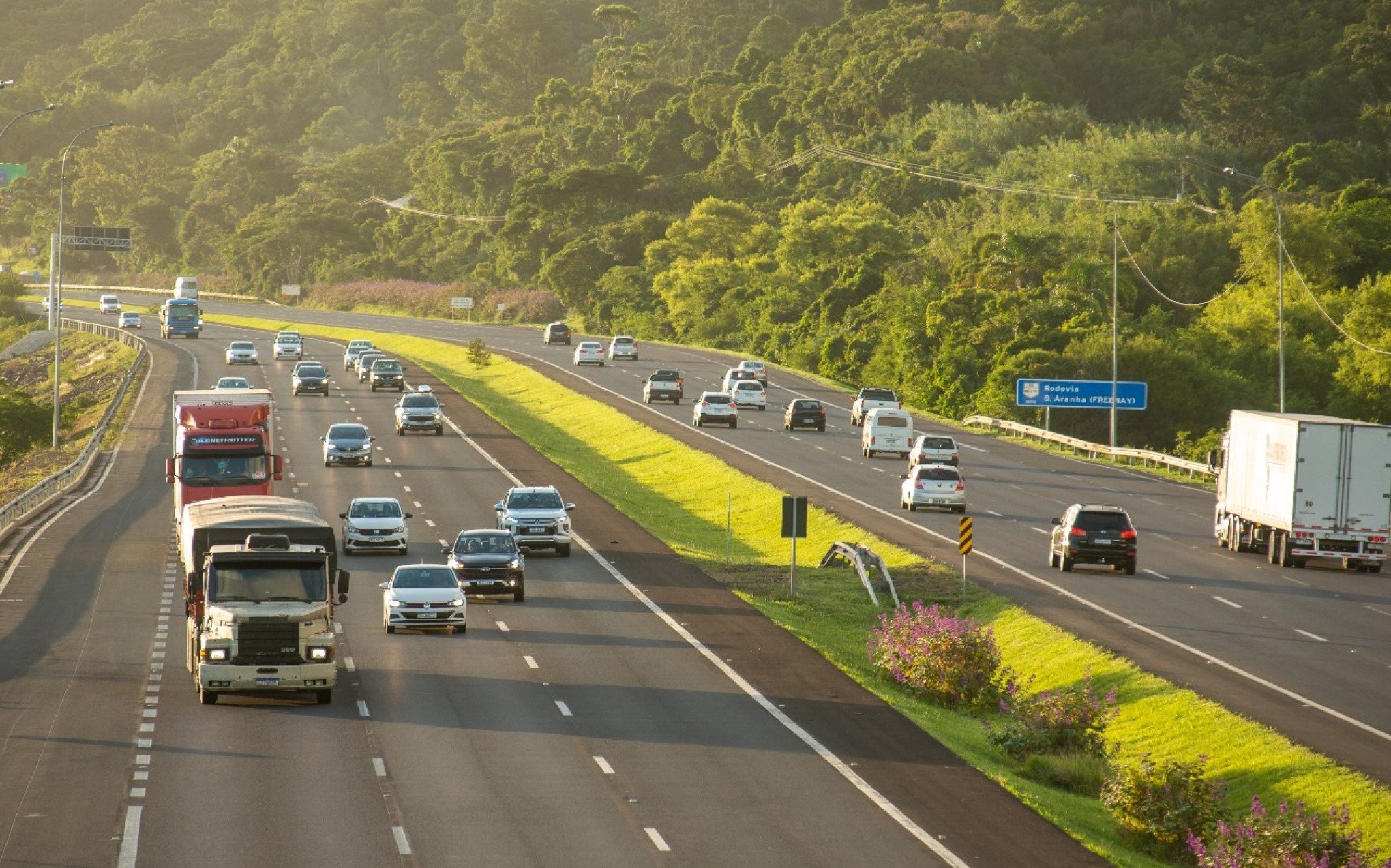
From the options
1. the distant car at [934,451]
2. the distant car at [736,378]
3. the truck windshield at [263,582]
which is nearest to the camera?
the truck windshield at [263,582]

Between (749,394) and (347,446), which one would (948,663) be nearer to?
(347,446)

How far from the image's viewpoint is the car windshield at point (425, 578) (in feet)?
117

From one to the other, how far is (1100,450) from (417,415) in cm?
3029

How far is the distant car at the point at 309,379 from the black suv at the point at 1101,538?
53862 millimetres

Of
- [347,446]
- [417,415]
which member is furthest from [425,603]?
[417,415]

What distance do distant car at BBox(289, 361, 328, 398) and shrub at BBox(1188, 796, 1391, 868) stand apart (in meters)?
74.1

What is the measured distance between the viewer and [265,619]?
88.2ft

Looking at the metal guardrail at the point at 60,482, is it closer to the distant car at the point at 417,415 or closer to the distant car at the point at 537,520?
the distant car at the point at 417,415

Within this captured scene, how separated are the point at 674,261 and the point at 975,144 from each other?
29303mm

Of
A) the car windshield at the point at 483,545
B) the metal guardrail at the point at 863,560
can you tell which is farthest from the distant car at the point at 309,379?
the car windshield at the point at 483,545

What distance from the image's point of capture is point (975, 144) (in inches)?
5984

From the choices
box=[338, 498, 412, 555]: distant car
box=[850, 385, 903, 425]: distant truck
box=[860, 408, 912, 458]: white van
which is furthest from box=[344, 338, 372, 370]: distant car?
box=[338, 498, 412, 555]: distant car

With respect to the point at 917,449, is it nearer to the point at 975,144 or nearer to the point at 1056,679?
the point at 1056,679

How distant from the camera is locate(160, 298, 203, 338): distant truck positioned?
12631cm
